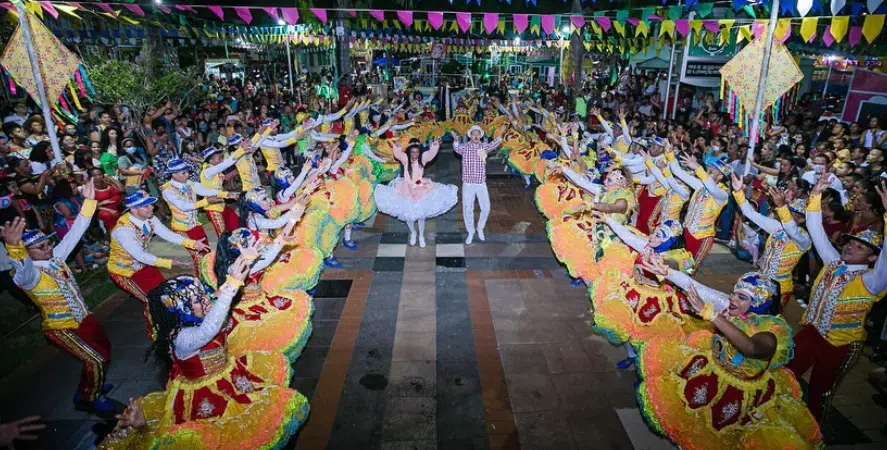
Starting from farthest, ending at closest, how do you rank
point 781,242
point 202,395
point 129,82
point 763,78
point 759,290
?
point 129,82 < point 763,78 < point 781,242 < point 759,290 < point 202,395

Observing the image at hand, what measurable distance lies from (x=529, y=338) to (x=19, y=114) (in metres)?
12.4

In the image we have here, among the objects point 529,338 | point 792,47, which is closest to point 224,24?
point 529,338

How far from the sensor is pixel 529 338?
5.61m

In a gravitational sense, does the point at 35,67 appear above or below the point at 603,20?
below

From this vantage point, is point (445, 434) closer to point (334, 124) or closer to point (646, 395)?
point (646, 395)

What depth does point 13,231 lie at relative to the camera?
Result: 3.71 meters

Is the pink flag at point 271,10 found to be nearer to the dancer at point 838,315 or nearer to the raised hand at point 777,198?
the raised hand at point 777,198

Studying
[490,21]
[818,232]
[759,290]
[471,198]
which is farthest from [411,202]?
[759,290]

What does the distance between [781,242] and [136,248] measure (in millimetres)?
6274

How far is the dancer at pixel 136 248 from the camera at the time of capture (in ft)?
15.6

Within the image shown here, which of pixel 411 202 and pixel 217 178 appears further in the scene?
pixel 411 202

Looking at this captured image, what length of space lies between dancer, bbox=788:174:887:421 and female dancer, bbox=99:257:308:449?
394 cm

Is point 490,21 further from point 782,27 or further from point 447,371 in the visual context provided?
point 447,371

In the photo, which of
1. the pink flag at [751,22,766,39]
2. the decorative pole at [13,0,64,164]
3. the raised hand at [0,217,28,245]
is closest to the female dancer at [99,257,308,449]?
the raised hand at [0,217,28,245]
